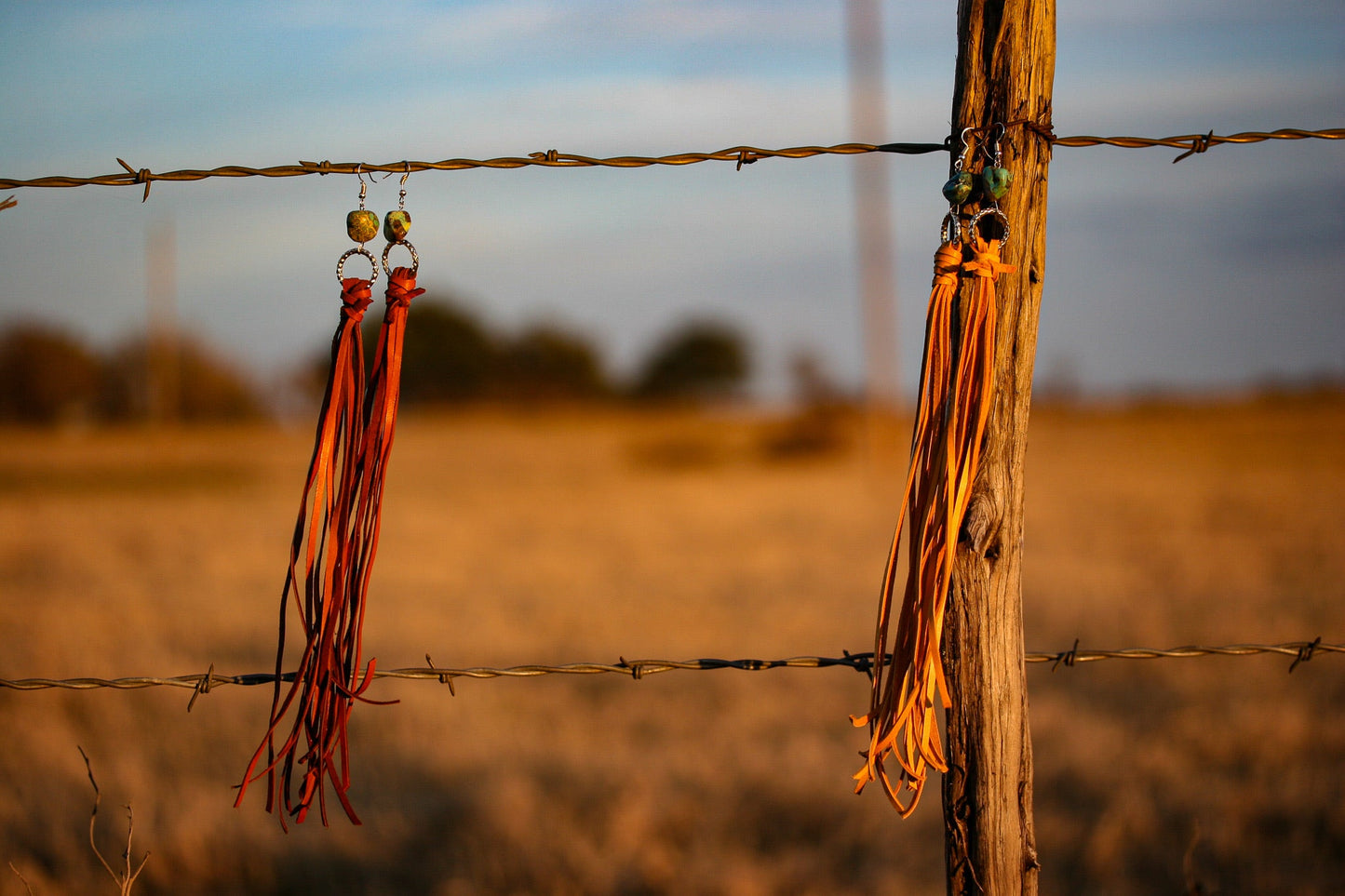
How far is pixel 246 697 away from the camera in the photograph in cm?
490

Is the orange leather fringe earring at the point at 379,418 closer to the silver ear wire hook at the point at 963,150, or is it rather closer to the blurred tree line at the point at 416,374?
the silver ear wire hook at the point at 963,150

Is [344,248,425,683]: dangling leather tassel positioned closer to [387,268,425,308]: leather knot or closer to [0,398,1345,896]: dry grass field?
[387,268,425,308]: leather knot

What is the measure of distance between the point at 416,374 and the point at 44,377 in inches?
485

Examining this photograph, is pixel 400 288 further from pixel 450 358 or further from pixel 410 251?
pixel 450 358

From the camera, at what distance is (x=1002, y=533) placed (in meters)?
1.43

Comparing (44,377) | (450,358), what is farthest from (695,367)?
(44,377)

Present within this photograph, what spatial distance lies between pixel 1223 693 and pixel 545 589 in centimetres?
505

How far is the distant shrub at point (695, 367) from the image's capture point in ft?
157

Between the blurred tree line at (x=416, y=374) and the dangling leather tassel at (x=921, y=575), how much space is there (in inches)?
630

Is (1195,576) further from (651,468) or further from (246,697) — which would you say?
(651,468)

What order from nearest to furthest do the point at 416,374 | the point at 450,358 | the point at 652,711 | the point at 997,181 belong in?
the point at 997,181 → the point at 652,711 → the point at 416,374 → the point at 450,358

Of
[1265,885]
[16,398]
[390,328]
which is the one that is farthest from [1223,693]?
[16,398]

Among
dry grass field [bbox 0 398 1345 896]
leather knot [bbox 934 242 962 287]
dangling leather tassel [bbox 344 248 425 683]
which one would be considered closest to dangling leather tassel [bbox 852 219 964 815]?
leather knot [bbox 934 242 962 287]

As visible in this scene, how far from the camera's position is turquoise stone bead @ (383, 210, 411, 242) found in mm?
1427
